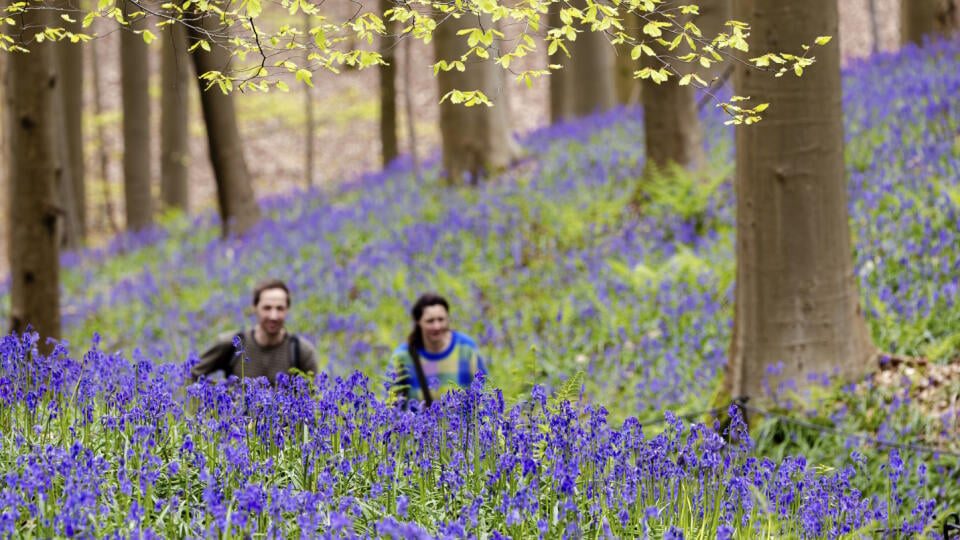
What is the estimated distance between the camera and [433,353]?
235 inches

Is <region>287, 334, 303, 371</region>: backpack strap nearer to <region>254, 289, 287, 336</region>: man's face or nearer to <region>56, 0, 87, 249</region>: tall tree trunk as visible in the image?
<region>254, 289, 287, 336</region>: man's face

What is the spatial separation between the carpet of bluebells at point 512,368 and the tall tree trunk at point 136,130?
0.85 m

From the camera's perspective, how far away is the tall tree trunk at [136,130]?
16.6 metres

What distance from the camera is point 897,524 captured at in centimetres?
378

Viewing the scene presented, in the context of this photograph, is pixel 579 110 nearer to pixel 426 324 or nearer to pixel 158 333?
pixel 158 333

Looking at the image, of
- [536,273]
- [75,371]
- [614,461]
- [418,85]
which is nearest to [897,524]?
[614,461]

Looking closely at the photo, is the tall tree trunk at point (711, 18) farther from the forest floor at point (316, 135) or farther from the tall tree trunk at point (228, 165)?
the forest floor at point (316, 135)

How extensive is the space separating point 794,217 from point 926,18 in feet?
34.4

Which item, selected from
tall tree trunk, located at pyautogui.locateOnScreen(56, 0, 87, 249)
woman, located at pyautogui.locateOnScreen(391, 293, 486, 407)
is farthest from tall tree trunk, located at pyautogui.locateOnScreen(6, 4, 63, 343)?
tall tree trunk, located at pyautogui.locateOnScreen(56, 0, 87, 249)

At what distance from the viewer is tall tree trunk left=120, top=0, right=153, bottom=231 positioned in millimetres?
16625

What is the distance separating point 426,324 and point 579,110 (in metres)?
13.6

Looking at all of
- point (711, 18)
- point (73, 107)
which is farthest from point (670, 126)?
point (73, 107)

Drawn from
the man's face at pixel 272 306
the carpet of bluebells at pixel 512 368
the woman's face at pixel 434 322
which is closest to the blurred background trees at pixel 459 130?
the carpet of bluebells at pixel 512 368

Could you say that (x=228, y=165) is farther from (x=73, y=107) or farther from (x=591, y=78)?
(x=591, y=78)
